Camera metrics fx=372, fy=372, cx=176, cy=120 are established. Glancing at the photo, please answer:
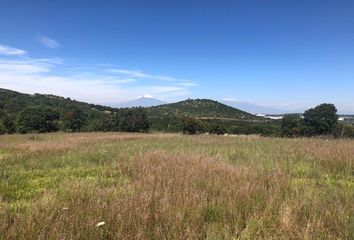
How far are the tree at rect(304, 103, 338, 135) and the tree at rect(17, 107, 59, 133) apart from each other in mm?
46307

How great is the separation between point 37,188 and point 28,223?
353 cm

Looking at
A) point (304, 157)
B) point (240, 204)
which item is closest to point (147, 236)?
point (240, 204)

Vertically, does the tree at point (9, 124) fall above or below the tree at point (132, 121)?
below

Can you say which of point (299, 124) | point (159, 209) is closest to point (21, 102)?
point (299, 124)

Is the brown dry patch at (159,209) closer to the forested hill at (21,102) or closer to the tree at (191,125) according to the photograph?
the tree at (191,125)

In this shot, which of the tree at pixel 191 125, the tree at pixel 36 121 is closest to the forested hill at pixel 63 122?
the tree at pixel 36 121

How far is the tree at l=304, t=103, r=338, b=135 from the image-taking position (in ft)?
203

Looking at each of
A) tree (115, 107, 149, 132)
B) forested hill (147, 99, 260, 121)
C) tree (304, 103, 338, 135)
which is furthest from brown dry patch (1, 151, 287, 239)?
forested hill (147, 99, 260, 121)

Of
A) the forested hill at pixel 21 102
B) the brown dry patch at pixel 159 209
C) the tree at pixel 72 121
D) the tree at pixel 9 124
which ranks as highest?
the forested hill at pixel 21 102

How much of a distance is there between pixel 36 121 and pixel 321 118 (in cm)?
4973

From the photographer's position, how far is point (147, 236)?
14.0ft

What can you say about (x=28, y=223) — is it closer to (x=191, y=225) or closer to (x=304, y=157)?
(x=191, y=225)

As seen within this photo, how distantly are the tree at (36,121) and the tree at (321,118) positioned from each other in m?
46.3

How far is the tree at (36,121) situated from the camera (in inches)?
2586
